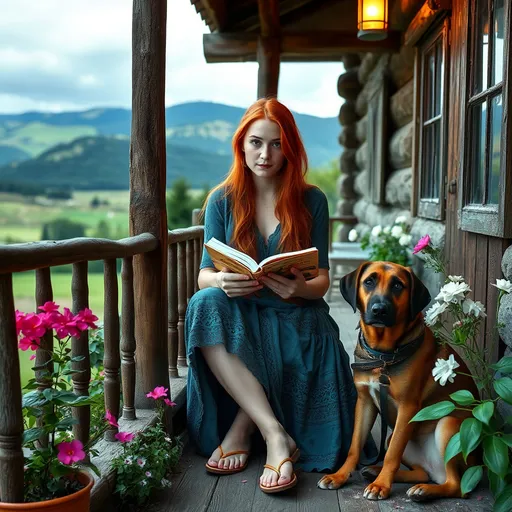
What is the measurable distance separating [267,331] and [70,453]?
→ 1097 millimetres

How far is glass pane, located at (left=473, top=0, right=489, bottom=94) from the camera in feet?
10.1

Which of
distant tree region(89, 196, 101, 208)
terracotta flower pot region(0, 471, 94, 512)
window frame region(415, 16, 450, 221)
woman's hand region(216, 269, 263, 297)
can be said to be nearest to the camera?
terracotta flower pot region(0, 471, 94, 512)

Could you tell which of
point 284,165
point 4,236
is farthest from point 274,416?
point 4,236

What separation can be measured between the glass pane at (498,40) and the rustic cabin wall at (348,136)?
6.38 metres

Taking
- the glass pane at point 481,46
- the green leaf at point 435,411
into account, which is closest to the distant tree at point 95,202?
the glass pane at point 481,46

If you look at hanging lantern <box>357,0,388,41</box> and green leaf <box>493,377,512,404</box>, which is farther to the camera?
hanging lantern <box>357,0,388,41</box>

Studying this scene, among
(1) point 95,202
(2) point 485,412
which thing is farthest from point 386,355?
(1) point 95,202

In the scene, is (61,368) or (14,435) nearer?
(14,435)

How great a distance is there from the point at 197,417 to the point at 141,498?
1.73ft

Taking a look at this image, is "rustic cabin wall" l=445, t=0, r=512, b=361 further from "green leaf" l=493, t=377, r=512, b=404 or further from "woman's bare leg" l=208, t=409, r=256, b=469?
"woman's bare leg" l=208, t=409, r=256, b=469

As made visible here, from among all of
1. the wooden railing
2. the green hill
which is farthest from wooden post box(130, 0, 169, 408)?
the green hill

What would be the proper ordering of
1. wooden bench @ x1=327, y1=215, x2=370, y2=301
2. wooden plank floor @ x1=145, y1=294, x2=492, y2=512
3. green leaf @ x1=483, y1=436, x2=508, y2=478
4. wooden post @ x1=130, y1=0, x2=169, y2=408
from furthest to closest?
1. wooden bench @ x1=327, y1=215, x2=370, y2=301
2. wooden post @ x1=130, y1=0, x2=169, y2=408
3. wooden plank floor @ x1=145, y1=294, x2=492, y2=512
4. green leaf @ x1=483, y1=436, x2=508, y2=478

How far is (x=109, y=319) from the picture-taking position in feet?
7.76

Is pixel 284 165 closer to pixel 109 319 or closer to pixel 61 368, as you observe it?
pixel 109 319
